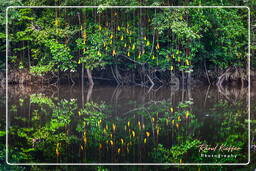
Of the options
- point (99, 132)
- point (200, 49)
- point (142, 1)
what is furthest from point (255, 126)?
point (200, 49)

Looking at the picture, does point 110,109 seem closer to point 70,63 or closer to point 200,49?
point 70,63

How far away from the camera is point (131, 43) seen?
34.6 feet

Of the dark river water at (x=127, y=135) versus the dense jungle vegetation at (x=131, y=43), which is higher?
the dense jungle vegetation at (x=131, y=43)

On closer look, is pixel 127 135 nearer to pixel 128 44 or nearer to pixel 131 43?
pixel 131 43

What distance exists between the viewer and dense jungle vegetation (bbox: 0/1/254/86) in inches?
392

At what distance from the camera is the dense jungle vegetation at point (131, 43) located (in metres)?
9.95
